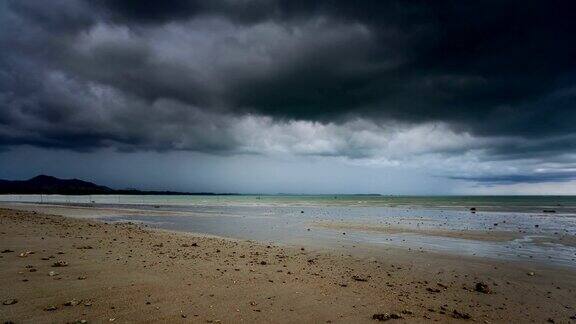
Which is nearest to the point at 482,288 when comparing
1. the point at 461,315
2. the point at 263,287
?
the point at 461,315

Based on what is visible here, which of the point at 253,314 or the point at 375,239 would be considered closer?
the point at 253,314

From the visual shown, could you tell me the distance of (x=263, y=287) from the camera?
32.7 feet

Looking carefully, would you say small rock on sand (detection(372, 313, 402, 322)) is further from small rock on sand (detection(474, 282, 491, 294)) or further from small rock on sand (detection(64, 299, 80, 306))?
small rock on sand (detection(64, 299, 80, 306))

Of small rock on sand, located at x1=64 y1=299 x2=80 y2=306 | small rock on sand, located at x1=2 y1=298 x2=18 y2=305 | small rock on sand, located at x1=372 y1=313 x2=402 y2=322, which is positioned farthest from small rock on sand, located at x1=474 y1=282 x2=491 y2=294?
small rock on sand, located at x1=2 y1=298 x2=18 y2=305

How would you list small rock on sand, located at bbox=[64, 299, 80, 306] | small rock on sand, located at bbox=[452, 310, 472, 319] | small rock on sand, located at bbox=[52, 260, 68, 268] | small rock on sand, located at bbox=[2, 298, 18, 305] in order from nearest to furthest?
small rock on sand, located at bbox=[2, 298, 18, 305], small rock on sand, located at bbox=[64, 299, 80, 306], small rock on sand, located at bbox=[452, 310, 472, 319], small rock on sand, located at bbox=[52, 260, 68, 268]

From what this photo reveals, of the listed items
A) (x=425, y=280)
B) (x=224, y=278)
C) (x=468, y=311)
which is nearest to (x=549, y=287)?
(x=425, y=280)

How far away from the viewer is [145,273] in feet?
35.7

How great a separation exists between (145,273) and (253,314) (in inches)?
194

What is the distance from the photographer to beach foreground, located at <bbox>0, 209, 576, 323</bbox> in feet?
25.6

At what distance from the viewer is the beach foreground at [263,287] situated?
780 cm

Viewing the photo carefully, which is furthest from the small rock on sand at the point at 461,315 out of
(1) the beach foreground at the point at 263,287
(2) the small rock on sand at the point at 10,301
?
(2) the small rock on sand at the point at 10,301

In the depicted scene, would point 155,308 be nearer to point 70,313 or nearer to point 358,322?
point 70,313

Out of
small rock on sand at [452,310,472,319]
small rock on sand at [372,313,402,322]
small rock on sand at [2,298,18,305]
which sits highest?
small rock on sand at [2,298,18,305]

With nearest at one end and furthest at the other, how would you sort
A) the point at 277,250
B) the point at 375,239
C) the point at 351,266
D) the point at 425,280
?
the point at 425,280 → the point at 351,266 → the point at 277,250 → the point at 375,239
